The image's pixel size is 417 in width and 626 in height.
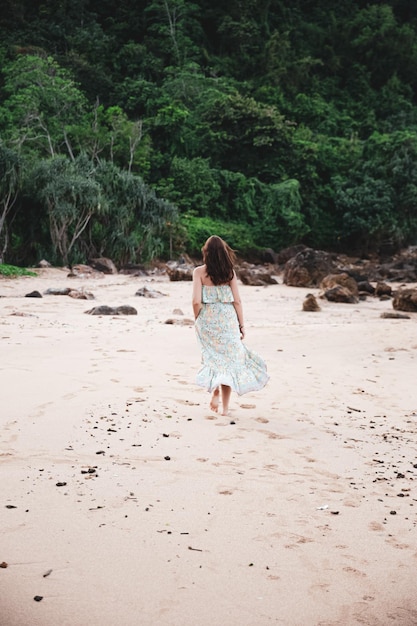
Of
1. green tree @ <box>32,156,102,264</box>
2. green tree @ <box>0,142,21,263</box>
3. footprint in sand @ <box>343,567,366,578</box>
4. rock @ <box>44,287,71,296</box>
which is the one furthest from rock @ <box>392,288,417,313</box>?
green tree @ <box>0,142,21,263</box>

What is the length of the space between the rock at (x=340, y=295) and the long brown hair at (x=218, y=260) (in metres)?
10.3

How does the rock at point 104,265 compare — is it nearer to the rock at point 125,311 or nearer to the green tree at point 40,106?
the green tree at point 40,106

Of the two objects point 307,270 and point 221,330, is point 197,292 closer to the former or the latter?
point 221,330

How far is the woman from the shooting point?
5.19 metres

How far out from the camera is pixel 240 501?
3393 millimetres

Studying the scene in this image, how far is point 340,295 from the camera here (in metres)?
15.1

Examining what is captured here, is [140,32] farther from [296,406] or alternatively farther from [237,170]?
[296,406]

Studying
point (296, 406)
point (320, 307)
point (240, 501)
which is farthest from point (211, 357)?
point (320, 307)

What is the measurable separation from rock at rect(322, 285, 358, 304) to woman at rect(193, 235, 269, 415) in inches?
399

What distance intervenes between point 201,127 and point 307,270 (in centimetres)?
1793

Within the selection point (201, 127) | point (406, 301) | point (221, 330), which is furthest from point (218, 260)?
point (201, 127)

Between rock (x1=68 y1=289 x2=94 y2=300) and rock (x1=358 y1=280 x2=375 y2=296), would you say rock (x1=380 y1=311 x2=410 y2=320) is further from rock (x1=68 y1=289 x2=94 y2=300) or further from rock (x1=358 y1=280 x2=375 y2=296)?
rock (x1=68 y1=289 x2=94 y2=300)

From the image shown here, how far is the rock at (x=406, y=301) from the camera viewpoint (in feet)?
43.2

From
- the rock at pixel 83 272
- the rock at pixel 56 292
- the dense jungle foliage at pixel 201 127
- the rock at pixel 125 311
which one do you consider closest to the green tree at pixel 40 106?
the dense jungle foliage at pixel 201 127
